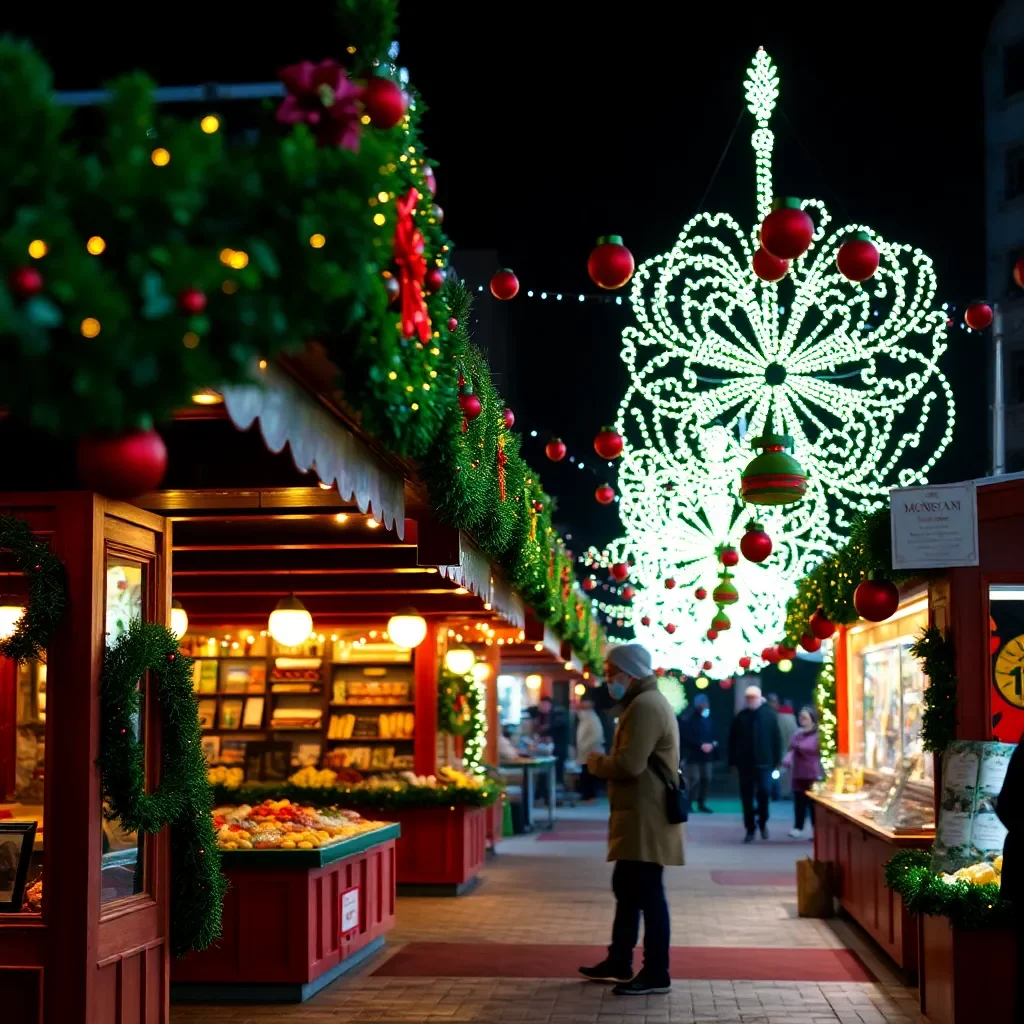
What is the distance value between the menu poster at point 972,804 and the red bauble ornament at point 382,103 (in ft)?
16.0

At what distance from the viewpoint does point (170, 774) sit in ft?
20.1

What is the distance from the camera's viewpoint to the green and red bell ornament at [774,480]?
993cm

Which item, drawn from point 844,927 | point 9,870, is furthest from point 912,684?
point 9,870

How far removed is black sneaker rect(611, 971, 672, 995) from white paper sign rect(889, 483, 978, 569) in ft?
9.05

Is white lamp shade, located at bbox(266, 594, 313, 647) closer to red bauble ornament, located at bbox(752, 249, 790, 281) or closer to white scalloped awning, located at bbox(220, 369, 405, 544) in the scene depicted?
white scalloped awning, located at bbox(220, 369, 405, 544)

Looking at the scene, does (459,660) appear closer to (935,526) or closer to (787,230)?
(935,526)

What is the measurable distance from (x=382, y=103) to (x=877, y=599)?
5.55 metres

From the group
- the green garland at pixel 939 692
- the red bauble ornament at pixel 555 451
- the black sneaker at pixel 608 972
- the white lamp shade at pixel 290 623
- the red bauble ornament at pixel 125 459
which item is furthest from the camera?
the red bauble ornament at pixel 555 451

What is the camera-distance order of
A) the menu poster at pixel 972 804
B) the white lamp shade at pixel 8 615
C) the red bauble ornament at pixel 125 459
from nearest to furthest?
1. the red bauble ornament at pixel 125 459
2. the white lamp shade at pixel 8 615
3. the menu poster at pixel 972 804

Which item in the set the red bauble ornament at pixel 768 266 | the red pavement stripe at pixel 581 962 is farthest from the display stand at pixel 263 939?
the red bauble ornament at pixel 768 266

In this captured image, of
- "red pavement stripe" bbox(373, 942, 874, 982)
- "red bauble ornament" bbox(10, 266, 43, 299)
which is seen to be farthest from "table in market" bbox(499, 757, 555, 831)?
"red bauble ornament" bbox(10, 266, 43, 299)

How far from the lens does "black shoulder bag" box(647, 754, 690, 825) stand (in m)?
8.62

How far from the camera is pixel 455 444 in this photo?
21.3 feet

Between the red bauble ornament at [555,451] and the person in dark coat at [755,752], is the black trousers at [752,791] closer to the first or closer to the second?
the person in dark coat at [755,752]
